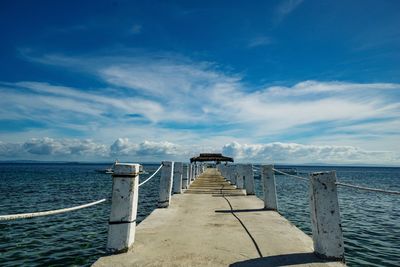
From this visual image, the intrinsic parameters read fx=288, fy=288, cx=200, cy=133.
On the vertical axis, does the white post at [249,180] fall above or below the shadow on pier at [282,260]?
above

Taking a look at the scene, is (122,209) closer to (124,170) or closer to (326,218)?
(124,170)

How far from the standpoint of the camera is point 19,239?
998 centimetres

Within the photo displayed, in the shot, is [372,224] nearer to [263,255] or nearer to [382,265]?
[382,265]

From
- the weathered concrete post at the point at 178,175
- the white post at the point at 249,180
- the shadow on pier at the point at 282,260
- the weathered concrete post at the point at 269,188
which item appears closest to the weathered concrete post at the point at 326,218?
the shadow on pier at the point at 282,260

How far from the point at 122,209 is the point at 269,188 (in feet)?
14.5

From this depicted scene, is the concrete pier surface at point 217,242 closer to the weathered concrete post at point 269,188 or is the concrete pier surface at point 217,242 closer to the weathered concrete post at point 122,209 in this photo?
the weathered concrete post at point 122,209

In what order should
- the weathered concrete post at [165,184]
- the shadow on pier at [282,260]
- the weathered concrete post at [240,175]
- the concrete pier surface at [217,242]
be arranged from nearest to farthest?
the shadow on pier at [282,260] < the concrete pier surface at [217,242] < the weathered concrete post at [165,184] < the weathered concrete post at [240,175]

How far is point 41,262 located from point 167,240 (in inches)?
192

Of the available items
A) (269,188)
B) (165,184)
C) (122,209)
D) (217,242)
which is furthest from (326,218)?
(165,184)

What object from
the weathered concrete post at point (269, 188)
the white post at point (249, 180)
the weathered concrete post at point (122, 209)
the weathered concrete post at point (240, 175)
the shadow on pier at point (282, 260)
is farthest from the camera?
the weathered concrete post at point (240, 175)

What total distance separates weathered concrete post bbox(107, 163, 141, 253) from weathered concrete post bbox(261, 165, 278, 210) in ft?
13.9

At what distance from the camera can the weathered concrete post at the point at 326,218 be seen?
3.77m

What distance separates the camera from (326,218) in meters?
3.85

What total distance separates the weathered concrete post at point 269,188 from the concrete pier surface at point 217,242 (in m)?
0.55
